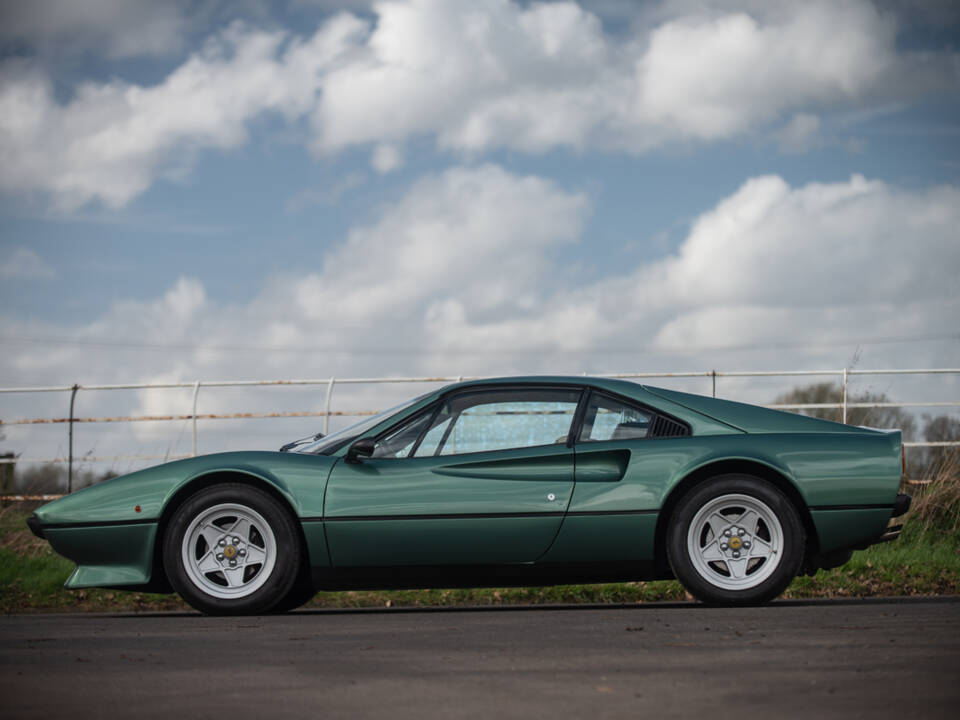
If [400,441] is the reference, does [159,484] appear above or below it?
below

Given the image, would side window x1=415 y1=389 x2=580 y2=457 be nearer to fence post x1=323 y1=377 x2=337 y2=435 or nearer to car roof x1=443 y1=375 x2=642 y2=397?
car roof x1=443 y1=375 x2=642 y2=397

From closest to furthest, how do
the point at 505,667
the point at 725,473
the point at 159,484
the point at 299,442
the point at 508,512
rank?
1. the point at 505,667
2. the point at 508,512
3. the point at 725,473
4. the point at 159,484
5. the point at 299,442

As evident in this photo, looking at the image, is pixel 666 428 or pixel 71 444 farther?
pixel 71 444

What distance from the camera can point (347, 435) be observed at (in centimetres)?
656

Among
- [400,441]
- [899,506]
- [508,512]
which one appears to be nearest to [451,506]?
[508,512]

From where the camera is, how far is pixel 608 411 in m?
6.41

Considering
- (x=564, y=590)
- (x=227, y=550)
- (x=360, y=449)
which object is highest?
(x=360, y=449)

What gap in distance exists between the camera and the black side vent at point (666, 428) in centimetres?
632

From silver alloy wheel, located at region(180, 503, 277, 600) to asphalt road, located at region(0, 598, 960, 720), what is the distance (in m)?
0.37

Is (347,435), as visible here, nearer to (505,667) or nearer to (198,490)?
(198,490)

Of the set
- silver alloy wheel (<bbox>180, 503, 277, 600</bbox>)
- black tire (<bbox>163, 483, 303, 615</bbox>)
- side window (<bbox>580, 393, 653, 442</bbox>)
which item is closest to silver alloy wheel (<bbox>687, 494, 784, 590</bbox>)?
side window (<bbox>580, 393, 653, 442</bbox>)

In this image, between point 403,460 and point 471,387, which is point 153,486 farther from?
point 471,387

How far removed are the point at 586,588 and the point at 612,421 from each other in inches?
107

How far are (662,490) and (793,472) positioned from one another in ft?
2.35
